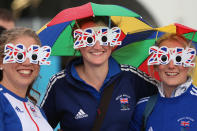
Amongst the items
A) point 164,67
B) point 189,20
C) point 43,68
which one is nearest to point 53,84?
point 43,68

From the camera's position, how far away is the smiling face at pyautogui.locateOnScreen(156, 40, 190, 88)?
302 centimetres

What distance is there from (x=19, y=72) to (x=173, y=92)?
132cm

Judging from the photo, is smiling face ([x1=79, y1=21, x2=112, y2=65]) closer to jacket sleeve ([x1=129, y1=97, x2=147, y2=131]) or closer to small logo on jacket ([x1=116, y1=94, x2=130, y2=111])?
small logo on jacket ([x1=116, y1=94, x2=130, y2=111])

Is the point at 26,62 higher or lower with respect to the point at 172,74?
higher

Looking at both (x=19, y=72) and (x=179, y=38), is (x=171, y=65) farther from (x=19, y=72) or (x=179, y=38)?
(x=19, y=72)

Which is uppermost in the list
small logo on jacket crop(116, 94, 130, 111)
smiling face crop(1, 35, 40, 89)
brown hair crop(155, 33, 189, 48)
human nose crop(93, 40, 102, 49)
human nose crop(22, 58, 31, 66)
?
brown hair crop(155, 33, 189, 48)

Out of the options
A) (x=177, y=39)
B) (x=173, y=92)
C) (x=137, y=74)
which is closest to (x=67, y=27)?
(x=137, y=74)

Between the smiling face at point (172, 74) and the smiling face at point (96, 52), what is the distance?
1.68 ft

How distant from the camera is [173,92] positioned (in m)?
3.03

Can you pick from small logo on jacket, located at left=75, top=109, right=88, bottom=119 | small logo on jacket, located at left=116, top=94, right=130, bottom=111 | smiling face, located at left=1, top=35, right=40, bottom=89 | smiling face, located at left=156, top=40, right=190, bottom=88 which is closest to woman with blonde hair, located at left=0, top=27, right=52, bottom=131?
smiling face, located at left=1, top=35, right=40, bottom=89

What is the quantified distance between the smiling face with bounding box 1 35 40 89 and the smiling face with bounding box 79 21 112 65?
1.99 ft

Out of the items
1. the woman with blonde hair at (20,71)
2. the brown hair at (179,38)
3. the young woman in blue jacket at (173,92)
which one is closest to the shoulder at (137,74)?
the young woman in blue jacket at (173,92)

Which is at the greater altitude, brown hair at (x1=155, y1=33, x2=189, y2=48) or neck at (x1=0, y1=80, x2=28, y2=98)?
brown hair at (x1=155, y1=33, x2=189, y2=48)

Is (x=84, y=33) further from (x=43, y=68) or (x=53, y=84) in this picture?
(x=43, y=68)
